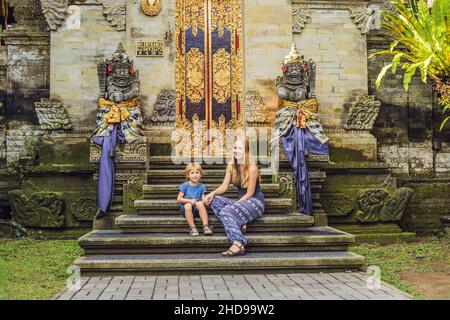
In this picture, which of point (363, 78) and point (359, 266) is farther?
point (363, 78)

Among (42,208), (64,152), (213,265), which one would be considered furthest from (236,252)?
(64,152)

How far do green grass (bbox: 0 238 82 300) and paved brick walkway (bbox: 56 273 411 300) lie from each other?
0.35m

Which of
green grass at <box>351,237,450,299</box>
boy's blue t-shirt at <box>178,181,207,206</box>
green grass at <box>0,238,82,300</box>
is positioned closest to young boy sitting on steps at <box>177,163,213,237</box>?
boy's blue t-shirt at <box>178,181,207,206</box>

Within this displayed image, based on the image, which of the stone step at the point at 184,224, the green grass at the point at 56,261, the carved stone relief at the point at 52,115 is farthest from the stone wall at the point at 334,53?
the carved stone relief at the point at 52,115

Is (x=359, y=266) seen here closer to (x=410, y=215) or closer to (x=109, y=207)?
(x=109, y=207)

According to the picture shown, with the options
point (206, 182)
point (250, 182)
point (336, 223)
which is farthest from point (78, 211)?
point (336, 223)

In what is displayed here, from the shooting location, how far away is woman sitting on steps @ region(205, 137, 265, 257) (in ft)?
21.8

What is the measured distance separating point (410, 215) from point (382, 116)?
211 centimetres

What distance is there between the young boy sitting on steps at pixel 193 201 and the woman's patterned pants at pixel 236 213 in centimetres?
18

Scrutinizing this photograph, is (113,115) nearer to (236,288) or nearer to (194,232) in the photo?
(194,232)

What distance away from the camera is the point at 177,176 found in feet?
29.6

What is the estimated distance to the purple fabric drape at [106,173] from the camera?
27.4 ft

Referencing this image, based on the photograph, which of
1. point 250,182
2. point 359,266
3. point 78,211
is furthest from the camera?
point 78,211

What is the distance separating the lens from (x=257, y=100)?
33.9ft
